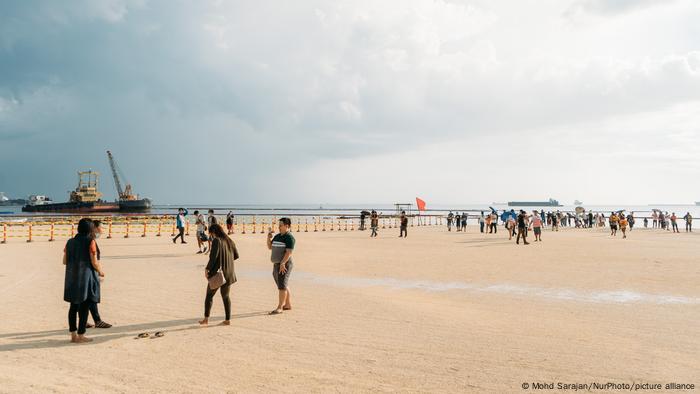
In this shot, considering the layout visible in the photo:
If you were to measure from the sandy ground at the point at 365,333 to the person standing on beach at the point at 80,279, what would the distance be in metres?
0.36

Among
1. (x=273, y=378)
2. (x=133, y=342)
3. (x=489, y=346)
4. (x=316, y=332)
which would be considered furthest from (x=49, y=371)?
(x=489, y=346)

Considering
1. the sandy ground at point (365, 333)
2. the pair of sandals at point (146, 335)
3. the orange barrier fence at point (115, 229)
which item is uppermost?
the orange barrier fence at point (115, 229)

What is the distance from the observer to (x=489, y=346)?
6.16 m

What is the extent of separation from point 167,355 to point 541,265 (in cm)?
1335

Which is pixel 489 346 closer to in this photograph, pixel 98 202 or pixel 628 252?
pixel 628 252

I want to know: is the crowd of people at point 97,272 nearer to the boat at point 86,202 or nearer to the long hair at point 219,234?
the long hair at point 219,234

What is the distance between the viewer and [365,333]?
6.81 m

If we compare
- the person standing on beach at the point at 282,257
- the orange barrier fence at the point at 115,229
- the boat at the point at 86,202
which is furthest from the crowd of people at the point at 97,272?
the boat at the point at 86,202

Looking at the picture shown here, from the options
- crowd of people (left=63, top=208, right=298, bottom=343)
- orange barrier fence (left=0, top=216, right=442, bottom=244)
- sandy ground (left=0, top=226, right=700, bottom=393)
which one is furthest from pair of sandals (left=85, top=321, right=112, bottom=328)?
orange barrier fence (left=0, top=216, right=442, bottom=244)

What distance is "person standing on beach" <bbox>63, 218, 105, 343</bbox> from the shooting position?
6191mm

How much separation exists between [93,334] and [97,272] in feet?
3.42

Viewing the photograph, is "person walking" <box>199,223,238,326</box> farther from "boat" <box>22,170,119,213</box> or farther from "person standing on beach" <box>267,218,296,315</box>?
"boat" <box>22,170,119,213</box>

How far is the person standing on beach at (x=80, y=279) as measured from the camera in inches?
244

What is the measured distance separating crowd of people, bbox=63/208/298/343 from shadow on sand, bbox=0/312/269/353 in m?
0.15
